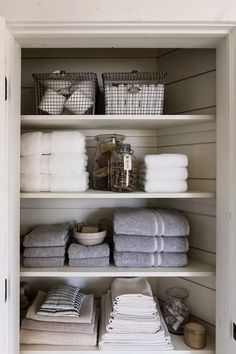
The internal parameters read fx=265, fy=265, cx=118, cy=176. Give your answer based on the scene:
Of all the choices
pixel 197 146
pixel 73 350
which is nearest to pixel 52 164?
pixel 197 146

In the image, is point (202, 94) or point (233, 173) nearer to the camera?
point (233, 173)

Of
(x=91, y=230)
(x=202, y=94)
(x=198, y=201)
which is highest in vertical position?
(x=202, y=94)

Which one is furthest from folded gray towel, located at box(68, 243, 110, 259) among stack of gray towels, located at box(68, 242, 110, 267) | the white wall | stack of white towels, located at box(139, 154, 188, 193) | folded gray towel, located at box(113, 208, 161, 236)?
the white wall

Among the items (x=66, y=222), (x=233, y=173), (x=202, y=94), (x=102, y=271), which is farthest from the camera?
(x=66, y=222)

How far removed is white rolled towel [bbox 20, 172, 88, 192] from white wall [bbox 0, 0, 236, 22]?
56 cm

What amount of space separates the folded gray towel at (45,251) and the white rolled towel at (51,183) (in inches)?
9.9

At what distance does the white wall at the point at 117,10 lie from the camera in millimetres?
857

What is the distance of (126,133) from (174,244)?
0.60 m

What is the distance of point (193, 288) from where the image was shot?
3.99 feet

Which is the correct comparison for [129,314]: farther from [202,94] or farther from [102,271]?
[202,94]

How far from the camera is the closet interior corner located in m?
1.06

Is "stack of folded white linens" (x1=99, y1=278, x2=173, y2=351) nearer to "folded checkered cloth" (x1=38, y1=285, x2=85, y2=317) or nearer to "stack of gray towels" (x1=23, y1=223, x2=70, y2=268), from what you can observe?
"folded checkered cloth" (x1=38, y1=285, x2=85, y2=317)

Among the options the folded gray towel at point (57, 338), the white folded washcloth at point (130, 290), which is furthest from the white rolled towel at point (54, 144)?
the folded gray towel at point (57, 338)

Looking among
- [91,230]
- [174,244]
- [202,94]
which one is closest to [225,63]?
[202,94]
